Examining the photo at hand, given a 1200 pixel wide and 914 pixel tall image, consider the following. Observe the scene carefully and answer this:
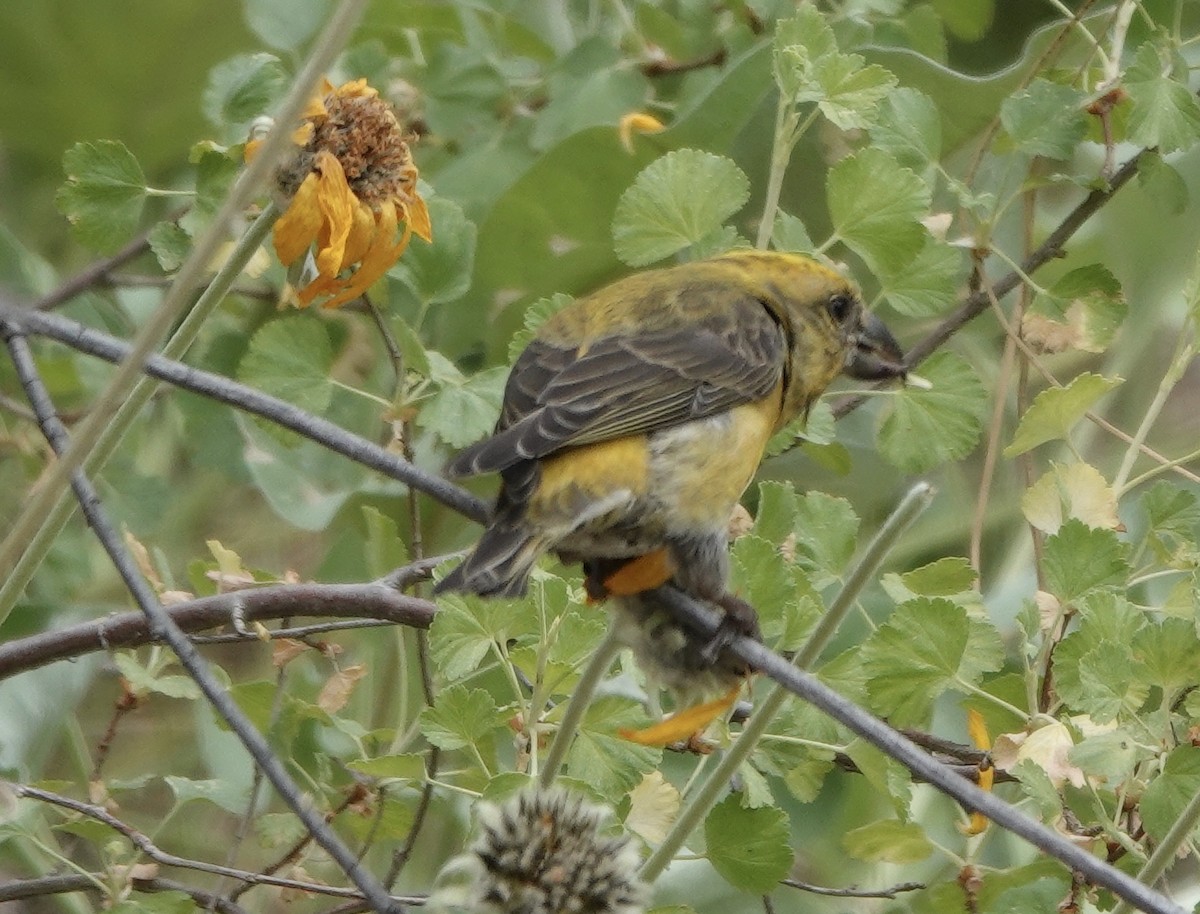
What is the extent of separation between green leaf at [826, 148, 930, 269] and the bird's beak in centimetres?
36

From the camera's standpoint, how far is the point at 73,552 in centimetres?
286

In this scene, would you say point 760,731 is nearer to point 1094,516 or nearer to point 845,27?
point 1094,516

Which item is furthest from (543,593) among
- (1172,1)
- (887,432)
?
(1172,1)

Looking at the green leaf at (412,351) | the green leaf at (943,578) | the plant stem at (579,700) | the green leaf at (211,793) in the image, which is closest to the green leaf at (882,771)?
the green leaf at (943,578)

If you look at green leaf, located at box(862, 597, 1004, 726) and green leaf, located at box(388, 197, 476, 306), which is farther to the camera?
green leaf, located at box(388, 197, 476, 306)

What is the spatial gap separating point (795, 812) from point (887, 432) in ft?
2.11

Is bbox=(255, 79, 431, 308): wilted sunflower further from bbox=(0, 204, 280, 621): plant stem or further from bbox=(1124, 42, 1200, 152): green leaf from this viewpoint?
bbox=(1124, 42, 1200, 152): green leaf

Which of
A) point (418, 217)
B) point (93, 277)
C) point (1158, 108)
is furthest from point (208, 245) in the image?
point (93, 277)

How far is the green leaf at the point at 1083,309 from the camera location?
7.21 ft

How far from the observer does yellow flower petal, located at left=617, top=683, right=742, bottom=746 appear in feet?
5.66

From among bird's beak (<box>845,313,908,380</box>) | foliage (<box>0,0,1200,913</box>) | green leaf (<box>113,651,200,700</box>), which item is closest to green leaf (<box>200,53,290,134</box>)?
foliage (<box>0,0,1200,913</box>)

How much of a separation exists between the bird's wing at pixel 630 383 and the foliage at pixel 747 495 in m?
0.10

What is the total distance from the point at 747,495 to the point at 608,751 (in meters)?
1.14

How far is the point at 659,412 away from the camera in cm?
214
